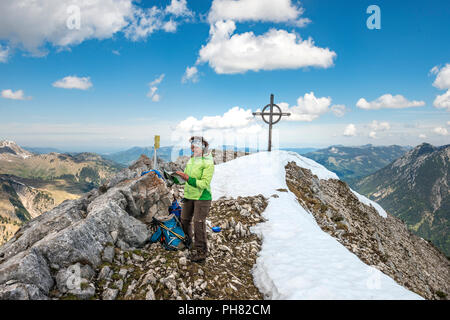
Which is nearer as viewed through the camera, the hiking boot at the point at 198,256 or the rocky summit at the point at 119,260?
the rocky summit at the point at 119,260

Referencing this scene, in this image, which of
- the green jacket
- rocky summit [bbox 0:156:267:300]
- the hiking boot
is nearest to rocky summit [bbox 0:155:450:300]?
rocky summit [bbox 0:156:267:300]

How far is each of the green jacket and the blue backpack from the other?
158 centimetres

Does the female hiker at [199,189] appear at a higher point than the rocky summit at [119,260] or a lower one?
higher

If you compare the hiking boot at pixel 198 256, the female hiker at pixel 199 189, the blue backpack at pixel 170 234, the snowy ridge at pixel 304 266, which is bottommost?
the snowy ridge at pixel 304 266

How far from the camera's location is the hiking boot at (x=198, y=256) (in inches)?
311

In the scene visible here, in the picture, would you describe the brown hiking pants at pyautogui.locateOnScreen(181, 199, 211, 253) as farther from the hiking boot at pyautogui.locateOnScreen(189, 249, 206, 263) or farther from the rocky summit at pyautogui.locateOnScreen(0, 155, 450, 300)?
the rocky summit at pyautogui.locateOnScreen(0, 155, 450, 300)

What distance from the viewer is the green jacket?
7664 mm

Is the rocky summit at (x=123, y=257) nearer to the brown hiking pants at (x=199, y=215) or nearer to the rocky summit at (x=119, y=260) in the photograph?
the rocky summit at (x=119, y=260)

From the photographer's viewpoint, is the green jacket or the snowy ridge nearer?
the snowy ridge

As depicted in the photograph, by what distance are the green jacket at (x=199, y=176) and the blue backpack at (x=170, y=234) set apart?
5.20 ft

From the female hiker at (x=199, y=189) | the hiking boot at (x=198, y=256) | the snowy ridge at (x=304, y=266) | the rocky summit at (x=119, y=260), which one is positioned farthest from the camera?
the hiking boot at (x=198, y=256)

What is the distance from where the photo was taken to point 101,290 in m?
6.14

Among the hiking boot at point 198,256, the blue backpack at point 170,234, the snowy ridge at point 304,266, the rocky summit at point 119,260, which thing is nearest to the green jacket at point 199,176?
the blue backpack at point 170,234
